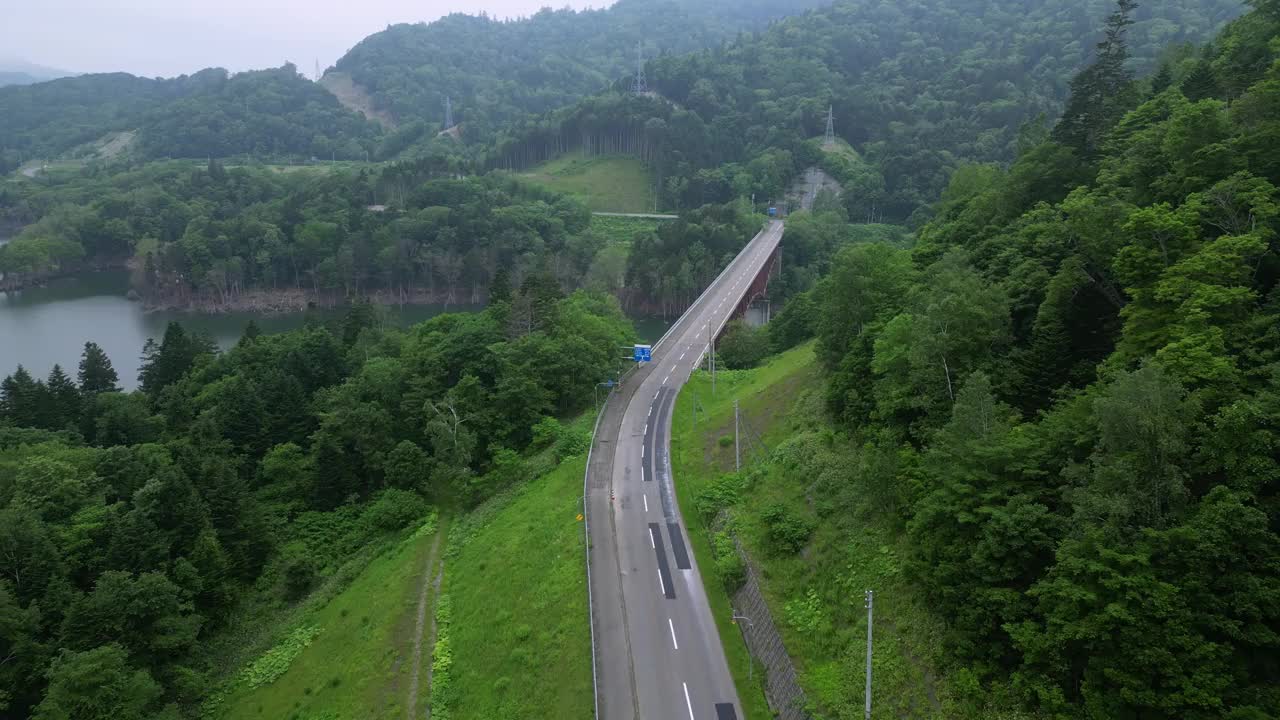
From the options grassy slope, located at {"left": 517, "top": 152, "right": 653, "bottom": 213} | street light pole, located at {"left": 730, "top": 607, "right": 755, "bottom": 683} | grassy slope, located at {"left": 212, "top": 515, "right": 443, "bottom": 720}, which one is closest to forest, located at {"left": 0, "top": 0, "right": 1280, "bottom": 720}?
street light pole, located at {"left": 730, "top": 607, "right": 755, "bottom": 683}

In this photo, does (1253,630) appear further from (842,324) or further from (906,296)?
(842,324)

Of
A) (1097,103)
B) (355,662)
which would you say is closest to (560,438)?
(355,662)

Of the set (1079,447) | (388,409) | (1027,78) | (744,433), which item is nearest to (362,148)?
(1027,78)

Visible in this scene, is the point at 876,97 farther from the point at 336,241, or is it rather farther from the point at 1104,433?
the point at 1104,433

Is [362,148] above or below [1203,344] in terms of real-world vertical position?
above

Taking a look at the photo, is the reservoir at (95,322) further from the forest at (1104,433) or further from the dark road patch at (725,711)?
the dark road patch at (725,711)

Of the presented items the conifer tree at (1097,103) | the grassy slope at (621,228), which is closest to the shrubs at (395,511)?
the conifer tree at (1097,103)

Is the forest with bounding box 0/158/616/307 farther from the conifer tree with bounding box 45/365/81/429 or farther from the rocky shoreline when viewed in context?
the conifer tree with bounding box 45/365/81/429
